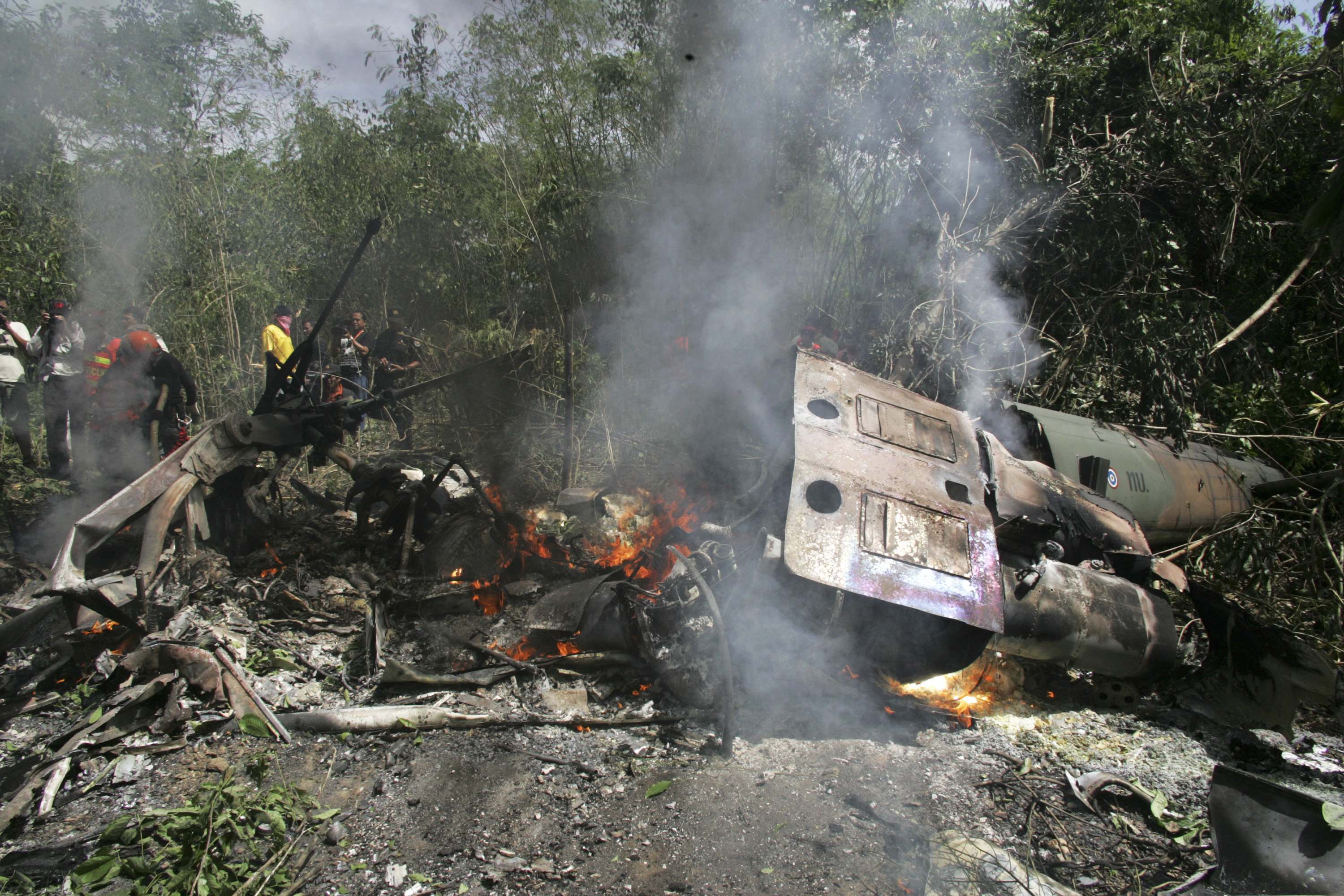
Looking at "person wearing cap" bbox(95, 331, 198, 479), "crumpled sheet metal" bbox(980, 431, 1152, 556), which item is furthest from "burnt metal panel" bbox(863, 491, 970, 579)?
"person wearing cap" bbox(95, 331, 198, 479)

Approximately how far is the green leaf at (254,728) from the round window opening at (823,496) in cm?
282

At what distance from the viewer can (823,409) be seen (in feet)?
12.7

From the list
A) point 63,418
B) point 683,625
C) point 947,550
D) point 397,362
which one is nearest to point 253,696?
point 683,625

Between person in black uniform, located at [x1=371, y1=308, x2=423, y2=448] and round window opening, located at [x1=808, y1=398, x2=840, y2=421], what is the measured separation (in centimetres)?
551

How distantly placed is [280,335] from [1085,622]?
8.06 meters

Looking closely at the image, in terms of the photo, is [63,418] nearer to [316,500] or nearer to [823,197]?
[316,500]

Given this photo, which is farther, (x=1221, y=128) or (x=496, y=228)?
(x=496, y=228)

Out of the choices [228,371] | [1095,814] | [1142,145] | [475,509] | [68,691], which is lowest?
[1095,814]

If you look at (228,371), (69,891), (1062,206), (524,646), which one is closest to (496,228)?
(228,371)

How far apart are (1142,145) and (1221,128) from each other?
0.95 m

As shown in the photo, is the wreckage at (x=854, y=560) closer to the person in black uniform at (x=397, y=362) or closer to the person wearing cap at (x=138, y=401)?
the person wearing cap at (x=138, y=401)

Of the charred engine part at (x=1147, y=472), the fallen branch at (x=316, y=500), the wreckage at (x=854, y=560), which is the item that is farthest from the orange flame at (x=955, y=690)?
the fallen branch at (x=316, y=500)

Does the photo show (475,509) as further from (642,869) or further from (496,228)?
(496,228)

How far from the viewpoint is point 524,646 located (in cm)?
421
